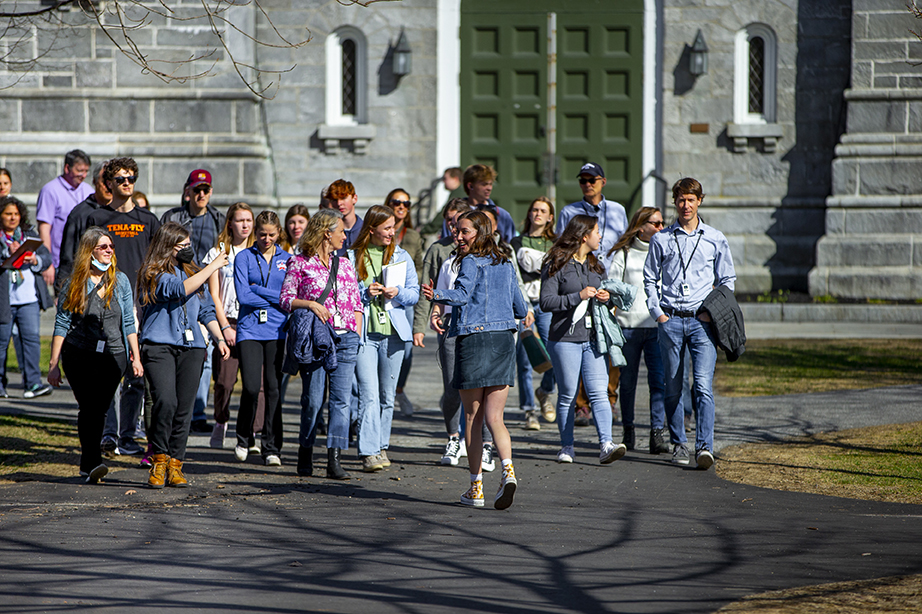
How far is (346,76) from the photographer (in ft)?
59.4

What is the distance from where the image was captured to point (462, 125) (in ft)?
59.5

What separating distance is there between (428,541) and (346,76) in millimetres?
13351

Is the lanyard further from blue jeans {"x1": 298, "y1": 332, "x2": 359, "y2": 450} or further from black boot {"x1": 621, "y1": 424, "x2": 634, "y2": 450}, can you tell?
blue jeans {"x1": 298, "y1": 332, "x2": 359, "y2": 450}

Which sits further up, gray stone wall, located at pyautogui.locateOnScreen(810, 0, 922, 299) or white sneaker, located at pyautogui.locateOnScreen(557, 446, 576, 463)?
→ gray stone wall, located at pyautogui.locateOnScreen(810, 0, 922, 299)

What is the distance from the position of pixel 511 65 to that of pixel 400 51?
1830 mm

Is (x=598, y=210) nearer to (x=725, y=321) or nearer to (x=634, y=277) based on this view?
(x=634, y=277)

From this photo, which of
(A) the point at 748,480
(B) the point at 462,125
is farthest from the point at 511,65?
(A) the point at 748,480

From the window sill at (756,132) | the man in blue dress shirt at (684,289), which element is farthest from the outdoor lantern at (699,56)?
the man in blue dress shirt at (684,289)

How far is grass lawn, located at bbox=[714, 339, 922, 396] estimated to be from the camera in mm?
11281

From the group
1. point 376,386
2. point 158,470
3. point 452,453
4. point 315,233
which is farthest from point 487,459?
Result: point 158,470

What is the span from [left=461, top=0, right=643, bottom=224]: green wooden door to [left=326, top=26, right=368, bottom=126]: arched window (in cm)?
163

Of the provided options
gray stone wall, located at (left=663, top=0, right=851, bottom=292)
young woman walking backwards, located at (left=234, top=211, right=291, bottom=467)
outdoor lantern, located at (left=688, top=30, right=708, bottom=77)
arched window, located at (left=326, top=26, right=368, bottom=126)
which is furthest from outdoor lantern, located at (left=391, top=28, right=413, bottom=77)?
young woman walking backwards, located at (left=234, top=211, right=291, bottom=467)

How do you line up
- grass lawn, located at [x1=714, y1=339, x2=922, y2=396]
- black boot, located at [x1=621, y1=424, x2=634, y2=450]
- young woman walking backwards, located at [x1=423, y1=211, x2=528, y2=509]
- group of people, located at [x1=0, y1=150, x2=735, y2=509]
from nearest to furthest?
1. young woman walking backwards, located at [x1=423, y1=211, x2=528, y2=509]
2. group of people, located at [x1=0, y1=150, x2=735, y2=509]
3. black boot, located at [x1=621, y1=424, x2=634, y2=450]
4. grass lawn, located at [x1=714, y1=339, x2=922, y2=396]

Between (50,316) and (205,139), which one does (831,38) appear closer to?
(205,139)
